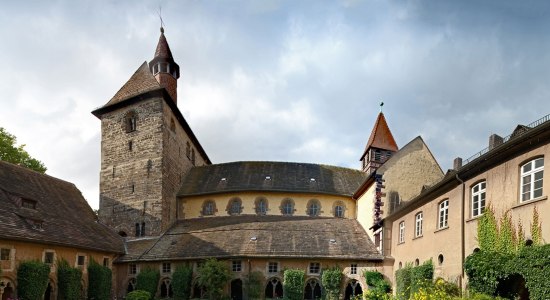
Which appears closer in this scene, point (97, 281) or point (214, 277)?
point (214, 277)

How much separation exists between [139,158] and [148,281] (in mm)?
10114

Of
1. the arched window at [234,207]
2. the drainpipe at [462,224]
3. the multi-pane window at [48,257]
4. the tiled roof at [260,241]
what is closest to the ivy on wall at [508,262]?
the drainpipe at [462,224]

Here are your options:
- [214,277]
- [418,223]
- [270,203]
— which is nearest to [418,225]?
[418,223]

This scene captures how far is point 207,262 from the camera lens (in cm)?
2733

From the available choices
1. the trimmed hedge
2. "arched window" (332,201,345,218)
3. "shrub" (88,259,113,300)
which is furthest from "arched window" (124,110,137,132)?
the trimmed hedge

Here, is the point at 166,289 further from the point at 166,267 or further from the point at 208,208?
the point at 208,208

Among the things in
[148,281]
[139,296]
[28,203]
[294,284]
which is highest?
[28,203]

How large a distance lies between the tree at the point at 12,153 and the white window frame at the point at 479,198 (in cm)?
3572

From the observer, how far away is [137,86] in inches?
1411

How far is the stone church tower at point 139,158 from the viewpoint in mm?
33062

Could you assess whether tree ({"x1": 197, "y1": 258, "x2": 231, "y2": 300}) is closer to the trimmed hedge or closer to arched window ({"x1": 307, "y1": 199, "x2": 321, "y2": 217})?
arched window ({"x1": 307, "y1": 199, "x2": 321, "y2": 217})

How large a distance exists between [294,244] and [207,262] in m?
6.21

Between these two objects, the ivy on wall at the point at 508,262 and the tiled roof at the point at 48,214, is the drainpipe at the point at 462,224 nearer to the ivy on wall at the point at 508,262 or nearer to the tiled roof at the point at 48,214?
the ivy on wall at the point at 508,262

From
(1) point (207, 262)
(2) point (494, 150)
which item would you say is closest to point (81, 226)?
(1) point (207, 262)
